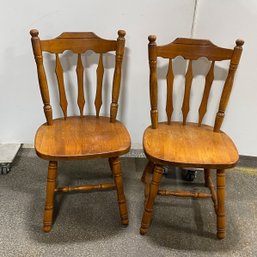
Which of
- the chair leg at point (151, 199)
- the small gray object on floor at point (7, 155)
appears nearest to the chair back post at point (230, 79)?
the chair leg at point (151, 199)

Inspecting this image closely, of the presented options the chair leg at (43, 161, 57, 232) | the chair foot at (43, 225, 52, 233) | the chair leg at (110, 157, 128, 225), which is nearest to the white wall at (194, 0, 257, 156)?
the chair leg at (110, 157, 128, 225)

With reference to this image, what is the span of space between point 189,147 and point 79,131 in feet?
1.72

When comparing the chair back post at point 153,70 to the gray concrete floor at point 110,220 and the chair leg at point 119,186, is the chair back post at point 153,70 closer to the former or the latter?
the chair leg at point 119,186

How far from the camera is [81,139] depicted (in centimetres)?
140

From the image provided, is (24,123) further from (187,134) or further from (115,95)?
(187,134)

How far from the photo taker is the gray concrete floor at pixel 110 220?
4.69ft

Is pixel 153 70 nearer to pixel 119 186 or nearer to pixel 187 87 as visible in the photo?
pixel 187 87

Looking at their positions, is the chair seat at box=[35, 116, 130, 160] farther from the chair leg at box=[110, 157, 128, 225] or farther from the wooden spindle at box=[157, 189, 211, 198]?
the wooden spindle at box=[157, 189, 211, 198]

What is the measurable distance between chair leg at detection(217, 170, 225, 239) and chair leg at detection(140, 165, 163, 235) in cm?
27

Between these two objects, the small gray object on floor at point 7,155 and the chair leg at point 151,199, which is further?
the small gray object on floor at point 7,155

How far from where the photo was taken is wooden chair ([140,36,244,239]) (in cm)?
132

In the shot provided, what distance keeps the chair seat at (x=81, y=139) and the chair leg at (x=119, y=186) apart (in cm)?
9

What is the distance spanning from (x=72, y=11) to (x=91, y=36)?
0.66 feet

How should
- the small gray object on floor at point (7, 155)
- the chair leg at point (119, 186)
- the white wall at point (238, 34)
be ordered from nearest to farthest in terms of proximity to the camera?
the chair leg at point (119, 186), the white wall at point (238, 34), the small gray object on floor at point (7, 155)
